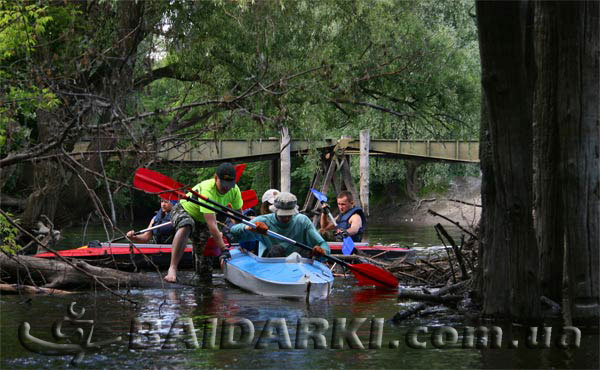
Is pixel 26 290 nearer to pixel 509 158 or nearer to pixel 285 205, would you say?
pixel 285 205

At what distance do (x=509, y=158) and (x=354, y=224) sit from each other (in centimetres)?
768

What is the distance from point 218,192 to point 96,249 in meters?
3.24

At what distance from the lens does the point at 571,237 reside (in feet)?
23.7

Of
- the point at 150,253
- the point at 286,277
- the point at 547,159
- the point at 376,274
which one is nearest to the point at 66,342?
the point at 286,277

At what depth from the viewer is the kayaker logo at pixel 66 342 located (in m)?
7.29

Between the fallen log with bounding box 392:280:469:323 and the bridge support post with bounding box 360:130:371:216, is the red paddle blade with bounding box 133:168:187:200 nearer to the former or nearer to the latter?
the fallen log with bounding box 392:280:469:323

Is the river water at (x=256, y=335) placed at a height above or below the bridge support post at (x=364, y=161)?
below

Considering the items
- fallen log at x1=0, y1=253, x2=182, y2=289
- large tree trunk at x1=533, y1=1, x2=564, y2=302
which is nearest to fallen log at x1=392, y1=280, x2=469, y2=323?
large tree trunk at x1=533, y1=1, x2=564, y2=302

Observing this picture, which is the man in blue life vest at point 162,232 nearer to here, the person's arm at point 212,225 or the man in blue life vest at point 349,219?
the man in blue life vest at point 349,219

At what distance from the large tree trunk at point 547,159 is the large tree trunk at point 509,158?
7.0 inches

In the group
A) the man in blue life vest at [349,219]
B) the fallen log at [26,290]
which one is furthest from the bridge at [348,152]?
the fallen log at [26,290]

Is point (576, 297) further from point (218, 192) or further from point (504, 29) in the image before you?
point (218, 192)

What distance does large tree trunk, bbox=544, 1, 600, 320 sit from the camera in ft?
23.3

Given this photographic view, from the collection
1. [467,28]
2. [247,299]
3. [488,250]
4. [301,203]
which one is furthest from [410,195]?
[488,250]
